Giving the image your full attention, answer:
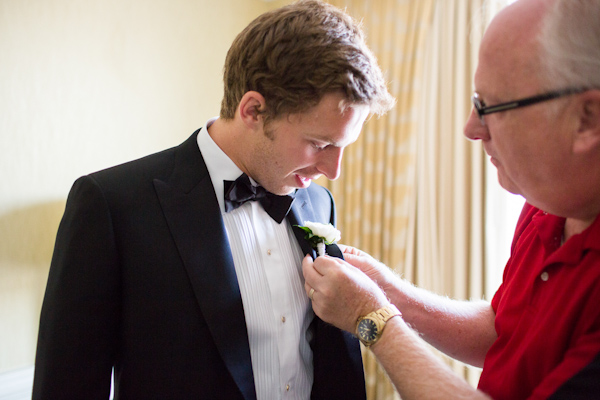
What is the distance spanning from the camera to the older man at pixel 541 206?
0.93 meters

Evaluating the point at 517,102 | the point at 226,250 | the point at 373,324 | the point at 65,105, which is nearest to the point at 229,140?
the point at 226,250

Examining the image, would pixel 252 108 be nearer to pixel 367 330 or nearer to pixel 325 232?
pixel 325 232

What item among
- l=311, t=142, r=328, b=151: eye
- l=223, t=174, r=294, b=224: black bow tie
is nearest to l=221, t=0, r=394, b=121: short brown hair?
l=311, t=142, r=328, b=151: eye

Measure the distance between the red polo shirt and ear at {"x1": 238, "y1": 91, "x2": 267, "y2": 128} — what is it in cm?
89


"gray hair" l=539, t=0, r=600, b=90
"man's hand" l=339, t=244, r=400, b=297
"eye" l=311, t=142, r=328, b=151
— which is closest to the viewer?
"gray hair" l=539, t=0, r=600, b=90

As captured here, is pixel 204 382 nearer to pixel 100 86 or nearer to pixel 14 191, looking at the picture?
pixel 14 191

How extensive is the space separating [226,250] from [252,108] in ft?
1.55

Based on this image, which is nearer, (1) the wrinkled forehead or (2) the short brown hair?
(1) the wrinkled forehead

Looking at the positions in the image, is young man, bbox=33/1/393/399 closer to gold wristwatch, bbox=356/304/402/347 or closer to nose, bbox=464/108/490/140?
gold wristwatch, bbox=356/304/402/347

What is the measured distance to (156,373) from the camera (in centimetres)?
134

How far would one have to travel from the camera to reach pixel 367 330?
1285 millimetres

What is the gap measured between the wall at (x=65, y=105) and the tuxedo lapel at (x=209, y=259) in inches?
73.4

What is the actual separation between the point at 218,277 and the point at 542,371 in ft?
2.88

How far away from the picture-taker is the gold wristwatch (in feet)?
4.17
